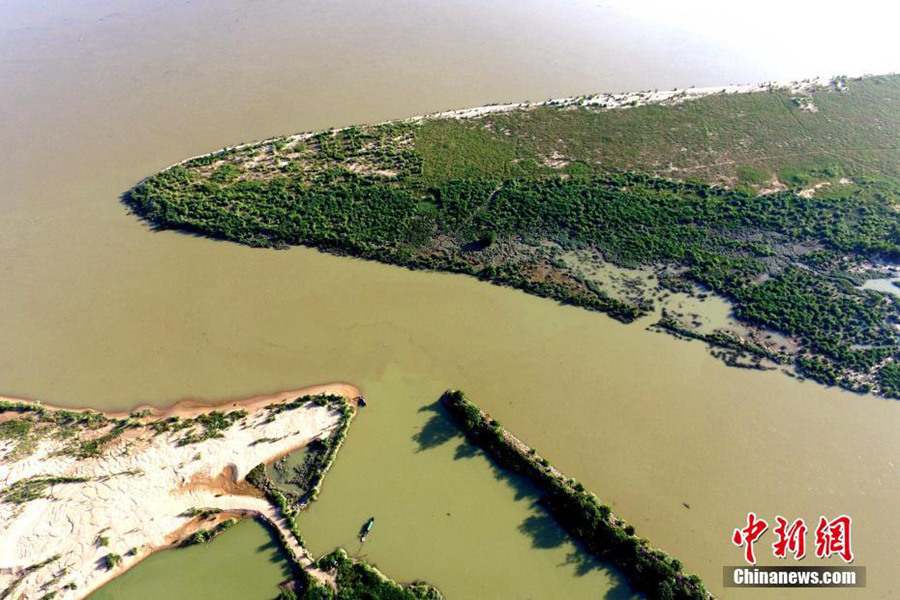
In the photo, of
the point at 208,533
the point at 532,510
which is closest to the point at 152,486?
the point at 208,533

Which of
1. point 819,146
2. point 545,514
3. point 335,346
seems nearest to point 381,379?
point 335,346

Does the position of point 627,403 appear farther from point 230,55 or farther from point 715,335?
point 230,55

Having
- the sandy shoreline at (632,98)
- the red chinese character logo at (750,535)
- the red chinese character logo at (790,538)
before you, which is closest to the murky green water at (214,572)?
the red chinese character logo at (750,535)

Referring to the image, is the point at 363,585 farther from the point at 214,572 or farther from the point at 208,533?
the point at 208,533

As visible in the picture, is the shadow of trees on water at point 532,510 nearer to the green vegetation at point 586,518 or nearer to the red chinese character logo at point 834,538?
the green vegetation at point 586,518

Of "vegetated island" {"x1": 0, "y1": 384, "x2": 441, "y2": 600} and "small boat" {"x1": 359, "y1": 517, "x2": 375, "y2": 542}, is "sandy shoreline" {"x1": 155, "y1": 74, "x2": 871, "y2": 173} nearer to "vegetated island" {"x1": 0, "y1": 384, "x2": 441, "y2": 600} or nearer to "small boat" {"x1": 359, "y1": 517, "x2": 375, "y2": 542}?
"vegetated island" {"x1": 0, "y1": 384, "x2": 441, "y2": 600}

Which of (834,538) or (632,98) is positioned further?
(632,98)
